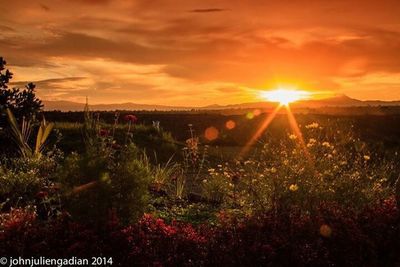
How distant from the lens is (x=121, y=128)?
21906 mm

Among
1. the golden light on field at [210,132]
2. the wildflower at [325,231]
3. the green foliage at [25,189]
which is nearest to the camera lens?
the wildflower at [325,231]

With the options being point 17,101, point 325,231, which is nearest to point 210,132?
point 17,101

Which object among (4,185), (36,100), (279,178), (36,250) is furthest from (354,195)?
(36,100)

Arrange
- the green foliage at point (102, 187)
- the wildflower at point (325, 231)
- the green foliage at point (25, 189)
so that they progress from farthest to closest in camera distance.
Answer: the green foliage at point (25, 189), the green foliage at point (102, 187), the wildflower at point (325, 231)

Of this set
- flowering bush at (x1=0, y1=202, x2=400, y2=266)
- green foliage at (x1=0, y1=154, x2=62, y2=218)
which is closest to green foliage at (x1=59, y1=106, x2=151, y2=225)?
flowering bush at (x1=0, y1=202, x2=400, y2=266)

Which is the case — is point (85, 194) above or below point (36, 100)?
below

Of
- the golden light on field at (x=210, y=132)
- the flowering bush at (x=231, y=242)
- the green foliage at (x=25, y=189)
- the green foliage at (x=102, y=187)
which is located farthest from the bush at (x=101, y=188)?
the golden light on field at (x=210, y=132)

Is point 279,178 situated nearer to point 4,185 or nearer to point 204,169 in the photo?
point 4,185

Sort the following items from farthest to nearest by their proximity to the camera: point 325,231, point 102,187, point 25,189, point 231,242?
point 25,189 → point 102,187 → point 325,231 → point 231,242

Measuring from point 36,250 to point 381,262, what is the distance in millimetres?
3787

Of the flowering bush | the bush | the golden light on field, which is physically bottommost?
the flowering bush

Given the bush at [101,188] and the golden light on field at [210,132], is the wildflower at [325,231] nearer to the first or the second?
the bush at [101,188]

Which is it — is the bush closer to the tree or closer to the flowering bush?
the flowering bush

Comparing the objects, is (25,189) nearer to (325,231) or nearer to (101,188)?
(101,188)
